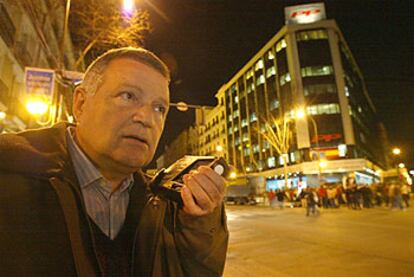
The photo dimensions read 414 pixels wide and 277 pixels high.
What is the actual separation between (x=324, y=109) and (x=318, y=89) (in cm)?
348

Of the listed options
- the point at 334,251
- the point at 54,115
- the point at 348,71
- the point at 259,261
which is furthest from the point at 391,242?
the point at 348,71

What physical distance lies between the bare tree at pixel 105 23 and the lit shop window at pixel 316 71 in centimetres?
3627

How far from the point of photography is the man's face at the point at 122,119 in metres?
1.22

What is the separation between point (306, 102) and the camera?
140 ft

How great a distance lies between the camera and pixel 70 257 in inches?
39.4

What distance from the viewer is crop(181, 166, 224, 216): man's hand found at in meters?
1.08

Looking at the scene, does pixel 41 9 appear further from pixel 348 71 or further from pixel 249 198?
pixel 348 71

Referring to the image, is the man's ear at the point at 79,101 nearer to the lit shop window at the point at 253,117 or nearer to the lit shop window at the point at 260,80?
the lit shop window at the point at 260,80

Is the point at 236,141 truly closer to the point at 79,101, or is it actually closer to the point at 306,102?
the point at 306,102

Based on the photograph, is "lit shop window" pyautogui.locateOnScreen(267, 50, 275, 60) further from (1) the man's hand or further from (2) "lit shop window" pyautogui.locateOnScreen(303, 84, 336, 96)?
(1) the man's hand

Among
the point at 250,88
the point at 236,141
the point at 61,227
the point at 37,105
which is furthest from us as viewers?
the point at 236,141

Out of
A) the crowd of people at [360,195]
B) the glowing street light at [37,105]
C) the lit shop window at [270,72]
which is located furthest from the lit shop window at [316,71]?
the glowing street light at [37,105]

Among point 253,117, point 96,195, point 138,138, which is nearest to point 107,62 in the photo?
point 138,138

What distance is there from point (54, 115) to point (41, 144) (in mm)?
10243
